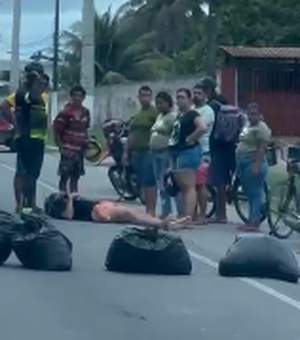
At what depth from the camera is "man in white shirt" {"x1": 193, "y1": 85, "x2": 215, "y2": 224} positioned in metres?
22.2

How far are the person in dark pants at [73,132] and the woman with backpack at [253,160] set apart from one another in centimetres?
311

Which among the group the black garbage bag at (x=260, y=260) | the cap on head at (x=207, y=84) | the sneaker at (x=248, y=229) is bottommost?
the sneaker at (x=248, y=229)

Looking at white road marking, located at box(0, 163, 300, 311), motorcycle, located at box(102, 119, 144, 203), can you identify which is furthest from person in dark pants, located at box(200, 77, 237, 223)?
white road marking, located at box(0, 163, 300, 311)

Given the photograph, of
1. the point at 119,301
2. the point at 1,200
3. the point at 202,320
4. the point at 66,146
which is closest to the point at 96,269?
the point at 119,301

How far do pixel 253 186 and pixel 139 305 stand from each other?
7750 millimetres

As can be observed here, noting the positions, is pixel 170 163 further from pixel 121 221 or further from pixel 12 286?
pixel 12 286

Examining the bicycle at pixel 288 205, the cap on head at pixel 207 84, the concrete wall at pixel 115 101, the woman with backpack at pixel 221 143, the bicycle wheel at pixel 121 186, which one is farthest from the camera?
the concrete wall at pixel 115 101

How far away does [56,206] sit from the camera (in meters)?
23.1

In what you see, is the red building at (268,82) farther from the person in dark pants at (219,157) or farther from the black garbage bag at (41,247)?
the black garbage bag at (41,247)

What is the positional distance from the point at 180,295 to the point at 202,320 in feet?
5.19

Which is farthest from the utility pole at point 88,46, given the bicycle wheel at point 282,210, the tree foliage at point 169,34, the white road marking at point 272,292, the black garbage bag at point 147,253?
the black garbage bag at point 147,253

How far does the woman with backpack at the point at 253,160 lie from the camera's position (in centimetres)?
2175

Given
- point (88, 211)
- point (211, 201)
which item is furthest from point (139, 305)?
point (211, 201)

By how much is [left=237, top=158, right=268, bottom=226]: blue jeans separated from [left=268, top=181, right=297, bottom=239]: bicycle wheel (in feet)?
0.64
